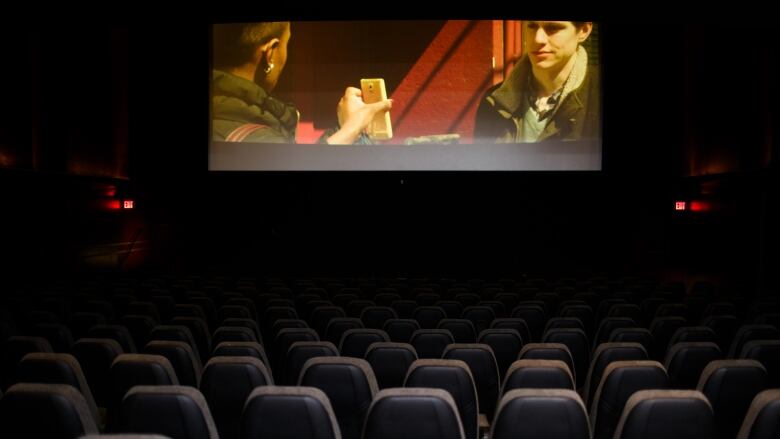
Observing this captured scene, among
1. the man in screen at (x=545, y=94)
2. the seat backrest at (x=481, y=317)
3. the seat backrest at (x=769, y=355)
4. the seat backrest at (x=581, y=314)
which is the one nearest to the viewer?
the seat backrest at (x=769, y=355)

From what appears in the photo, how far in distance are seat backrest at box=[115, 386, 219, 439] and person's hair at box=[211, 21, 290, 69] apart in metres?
12.4

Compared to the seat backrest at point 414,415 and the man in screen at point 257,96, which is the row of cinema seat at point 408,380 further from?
the man in screen at point 257,96

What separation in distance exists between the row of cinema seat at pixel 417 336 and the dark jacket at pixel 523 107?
454cm

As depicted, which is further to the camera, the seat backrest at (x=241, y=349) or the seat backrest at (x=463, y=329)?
the seat backrest at (x=463, y=329)

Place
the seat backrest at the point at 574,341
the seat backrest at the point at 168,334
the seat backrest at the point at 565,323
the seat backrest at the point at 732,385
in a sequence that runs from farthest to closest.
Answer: the seat backrest at the point at 565,323 → the seat backrest at the point at 574,341 → the seat backrest at the point at 168,334 → the seat backrest at the point at 732,385

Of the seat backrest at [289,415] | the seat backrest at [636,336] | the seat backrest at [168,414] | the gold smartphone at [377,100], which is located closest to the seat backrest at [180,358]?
the seat backrest at [168,414]

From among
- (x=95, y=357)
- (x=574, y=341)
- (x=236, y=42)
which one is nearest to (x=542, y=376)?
(x=574, y=341)

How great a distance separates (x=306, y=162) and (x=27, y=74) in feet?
16.7

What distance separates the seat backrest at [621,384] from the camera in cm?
336

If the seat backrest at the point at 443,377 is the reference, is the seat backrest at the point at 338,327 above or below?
below

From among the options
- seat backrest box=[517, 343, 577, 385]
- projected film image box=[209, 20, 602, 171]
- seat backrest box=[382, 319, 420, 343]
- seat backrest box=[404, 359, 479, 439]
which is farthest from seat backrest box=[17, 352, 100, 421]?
projected film image box=[209, 20, 602, 171]

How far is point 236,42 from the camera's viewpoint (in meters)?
14.4

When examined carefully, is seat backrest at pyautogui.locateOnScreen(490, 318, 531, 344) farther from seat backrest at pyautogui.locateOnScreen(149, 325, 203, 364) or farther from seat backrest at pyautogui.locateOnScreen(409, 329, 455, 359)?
seat backrest at pyautogui.locateOnScreen(149, 325, 203, 364)

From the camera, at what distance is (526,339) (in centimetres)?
643
